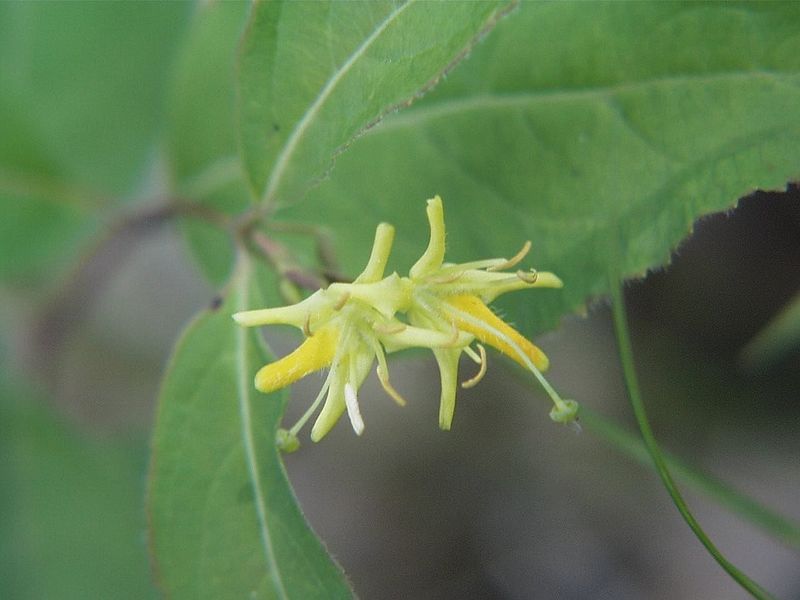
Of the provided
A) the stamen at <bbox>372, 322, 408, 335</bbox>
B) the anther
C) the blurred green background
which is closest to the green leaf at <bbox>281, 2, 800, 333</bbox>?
the anther

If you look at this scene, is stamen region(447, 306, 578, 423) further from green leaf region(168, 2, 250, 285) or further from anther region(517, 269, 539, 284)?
green leaf region(168, 2, 250, 285)

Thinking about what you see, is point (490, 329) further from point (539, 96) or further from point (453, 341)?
point (539, 96)

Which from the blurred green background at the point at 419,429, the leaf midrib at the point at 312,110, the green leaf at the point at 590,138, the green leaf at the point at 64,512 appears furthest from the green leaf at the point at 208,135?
the green leaf at the point at 64,512

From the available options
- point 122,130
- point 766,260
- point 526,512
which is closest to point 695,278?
point 766,260

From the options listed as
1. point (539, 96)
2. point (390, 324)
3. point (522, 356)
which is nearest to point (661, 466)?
A: point (522, 356)

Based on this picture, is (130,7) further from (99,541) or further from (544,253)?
(544,253)

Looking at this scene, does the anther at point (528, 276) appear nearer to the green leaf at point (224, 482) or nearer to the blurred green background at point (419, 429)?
the green leaf at point (224, 482)
